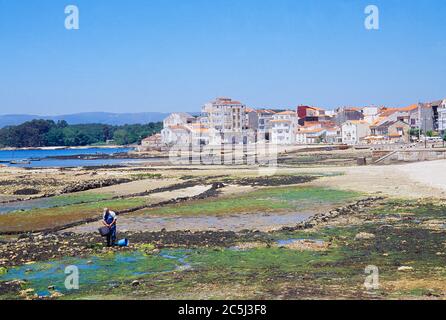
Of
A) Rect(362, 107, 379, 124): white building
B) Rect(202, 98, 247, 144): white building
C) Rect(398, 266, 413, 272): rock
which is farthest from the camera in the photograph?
Rect(362, 107, 379, 124): white building

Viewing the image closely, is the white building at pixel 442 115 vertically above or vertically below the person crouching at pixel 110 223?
above

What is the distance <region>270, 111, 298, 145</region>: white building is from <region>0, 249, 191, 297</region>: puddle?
125336 millimetres

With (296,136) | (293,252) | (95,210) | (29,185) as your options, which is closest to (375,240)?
(293,252)

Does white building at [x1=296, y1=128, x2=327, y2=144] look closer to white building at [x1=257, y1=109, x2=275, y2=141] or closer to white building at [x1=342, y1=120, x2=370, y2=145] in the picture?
white building at [x1=342, y1=120, x2=370, y2=145]

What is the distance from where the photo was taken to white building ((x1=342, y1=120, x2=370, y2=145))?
124 meters

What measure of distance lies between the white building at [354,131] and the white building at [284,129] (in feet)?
52.5

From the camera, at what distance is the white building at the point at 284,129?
464 feet

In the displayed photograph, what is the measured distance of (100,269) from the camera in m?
15.2

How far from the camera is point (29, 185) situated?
47.0 m

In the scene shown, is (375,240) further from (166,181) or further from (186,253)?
(166,181)

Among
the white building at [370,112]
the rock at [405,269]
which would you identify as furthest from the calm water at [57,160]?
the rock at [405,269]

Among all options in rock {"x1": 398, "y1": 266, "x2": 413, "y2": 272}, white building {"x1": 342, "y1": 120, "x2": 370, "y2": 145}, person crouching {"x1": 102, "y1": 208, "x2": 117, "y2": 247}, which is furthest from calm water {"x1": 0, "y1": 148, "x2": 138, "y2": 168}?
rock {"x1": 398, "y1": 266, "x2": 413, "y2": 272}

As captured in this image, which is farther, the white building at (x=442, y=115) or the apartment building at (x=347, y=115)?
the apartment building at (x=347, y=115)

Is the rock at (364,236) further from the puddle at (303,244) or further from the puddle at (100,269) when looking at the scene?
the puddle at (100,269)
